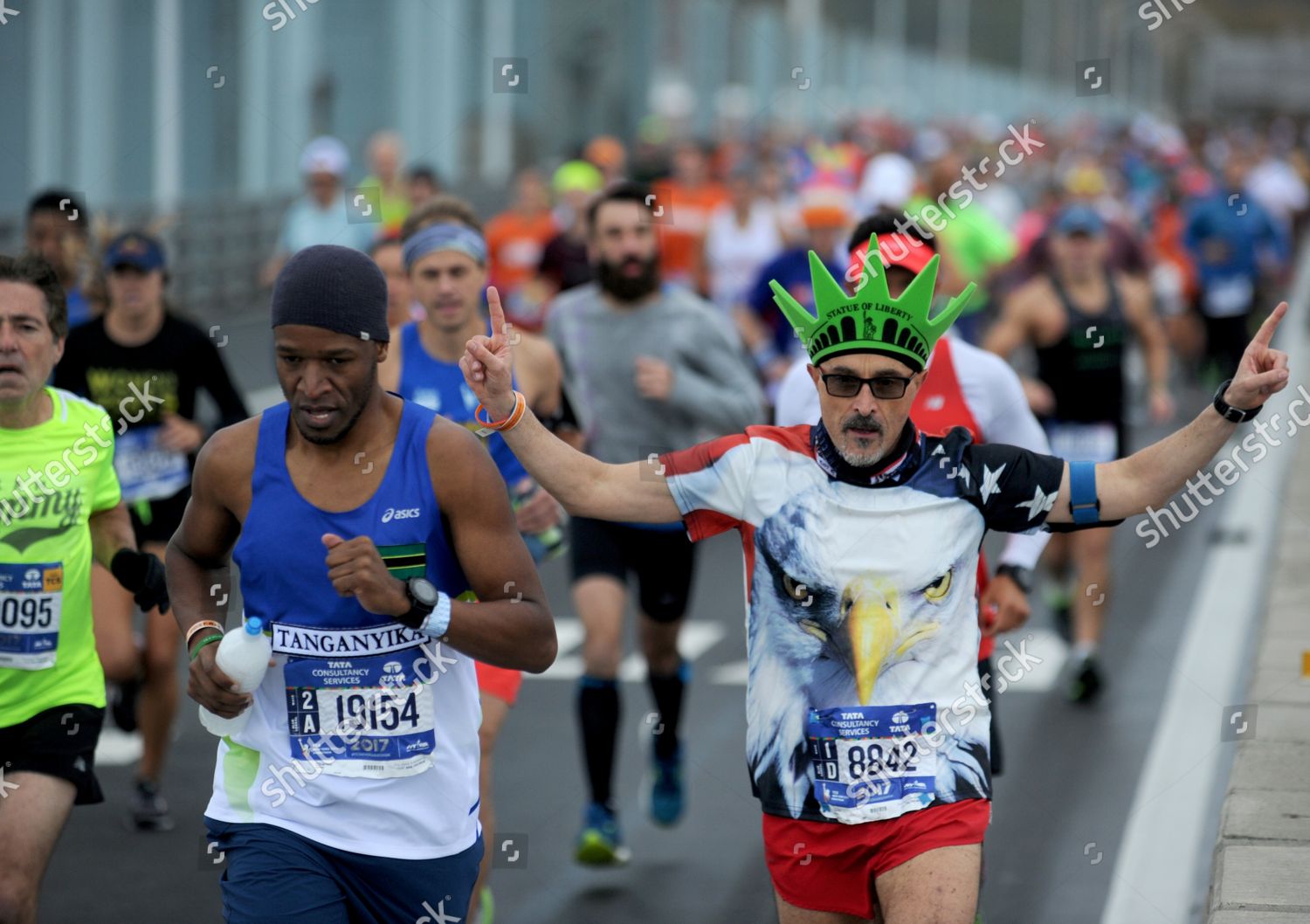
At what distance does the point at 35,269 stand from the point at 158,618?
266 centimetres

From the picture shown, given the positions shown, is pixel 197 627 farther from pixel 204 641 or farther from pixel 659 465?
pixel 659 465

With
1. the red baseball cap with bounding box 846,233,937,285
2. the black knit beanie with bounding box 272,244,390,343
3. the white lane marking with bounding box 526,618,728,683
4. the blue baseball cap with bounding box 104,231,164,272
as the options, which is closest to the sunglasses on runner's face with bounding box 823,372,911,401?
the black knit beanie with bounding box 272,244,390,343

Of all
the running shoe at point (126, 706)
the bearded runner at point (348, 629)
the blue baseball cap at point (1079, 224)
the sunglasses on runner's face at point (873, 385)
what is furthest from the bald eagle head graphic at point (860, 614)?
the blue baseball cap at point (1079, 224)

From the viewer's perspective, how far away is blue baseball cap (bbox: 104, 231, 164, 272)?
7.79 metres

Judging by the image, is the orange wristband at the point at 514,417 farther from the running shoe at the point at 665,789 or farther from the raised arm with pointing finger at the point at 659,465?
the running shoe at the point at 665,789

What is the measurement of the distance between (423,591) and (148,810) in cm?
388

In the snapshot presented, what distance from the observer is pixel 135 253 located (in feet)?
25.5

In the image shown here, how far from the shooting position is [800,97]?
64.1 meters

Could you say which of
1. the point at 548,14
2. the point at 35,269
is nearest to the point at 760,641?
the point at 35,269

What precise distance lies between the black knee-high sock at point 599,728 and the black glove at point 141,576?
209cm

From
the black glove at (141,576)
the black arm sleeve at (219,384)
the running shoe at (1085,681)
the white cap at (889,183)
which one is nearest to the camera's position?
the black glove at (141,576)

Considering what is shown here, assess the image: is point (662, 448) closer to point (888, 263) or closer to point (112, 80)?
point (888, 263)

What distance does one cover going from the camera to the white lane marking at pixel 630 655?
9.98 m

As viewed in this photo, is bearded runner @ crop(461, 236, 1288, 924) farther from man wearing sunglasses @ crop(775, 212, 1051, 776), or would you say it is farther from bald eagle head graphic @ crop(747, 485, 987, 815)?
man wearing sunglasses @ crop(775, 212, 1051, 776)
